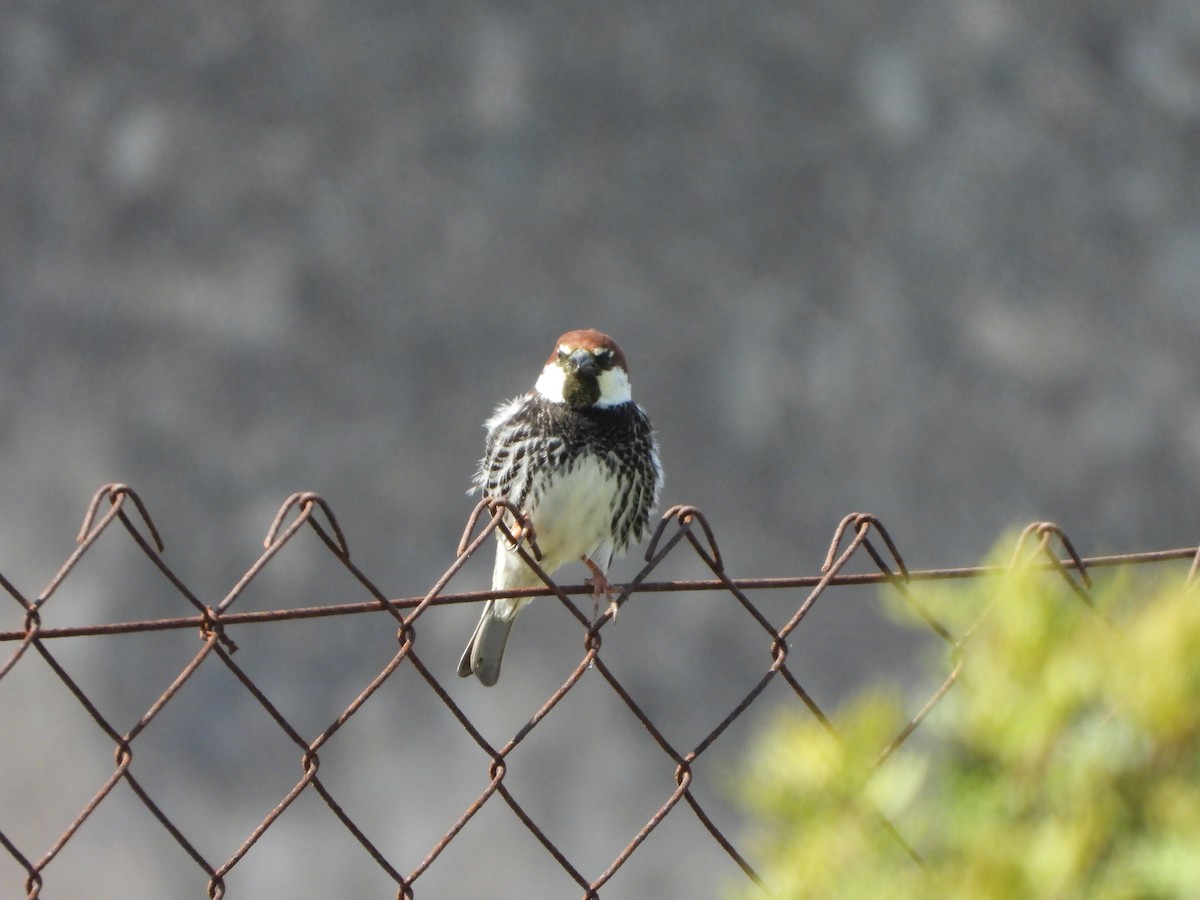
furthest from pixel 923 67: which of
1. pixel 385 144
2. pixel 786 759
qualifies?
pixel 786 759

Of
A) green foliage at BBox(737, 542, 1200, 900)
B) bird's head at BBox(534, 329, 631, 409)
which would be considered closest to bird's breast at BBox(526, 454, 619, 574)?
bird's head at BBox(534, 329, 631, 409)

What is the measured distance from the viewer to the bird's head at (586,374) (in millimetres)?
2262

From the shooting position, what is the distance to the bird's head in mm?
2262

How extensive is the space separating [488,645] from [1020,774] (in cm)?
148

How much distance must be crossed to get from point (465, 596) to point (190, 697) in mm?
2622

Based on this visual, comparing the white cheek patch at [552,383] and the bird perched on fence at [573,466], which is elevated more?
the white cheek patch at [552,383]

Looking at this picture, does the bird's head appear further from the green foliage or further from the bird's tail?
the green foliage

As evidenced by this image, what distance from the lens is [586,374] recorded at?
226 cm

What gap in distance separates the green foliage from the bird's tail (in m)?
1.33

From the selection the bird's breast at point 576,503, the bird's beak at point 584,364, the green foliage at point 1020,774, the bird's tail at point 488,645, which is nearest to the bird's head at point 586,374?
the bird's beak at point 584,364

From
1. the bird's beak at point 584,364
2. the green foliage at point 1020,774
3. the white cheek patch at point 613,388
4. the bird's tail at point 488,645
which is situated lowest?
the green foliage at point 1020,774

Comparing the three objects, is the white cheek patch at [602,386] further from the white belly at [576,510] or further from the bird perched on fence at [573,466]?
the white belly at [576,510]

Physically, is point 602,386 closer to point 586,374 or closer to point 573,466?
point 586,374

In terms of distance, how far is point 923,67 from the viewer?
169 inches
